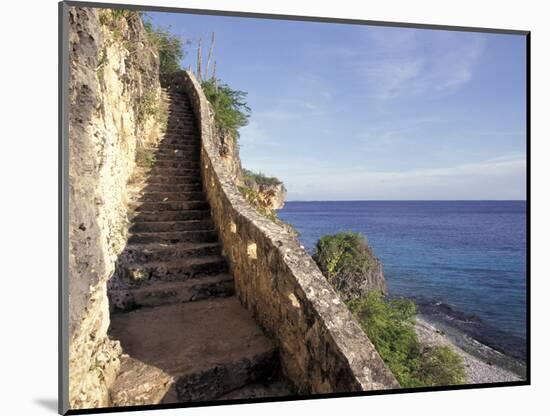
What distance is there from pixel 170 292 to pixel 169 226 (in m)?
1.15

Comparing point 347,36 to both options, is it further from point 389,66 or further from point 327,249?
point 327,249

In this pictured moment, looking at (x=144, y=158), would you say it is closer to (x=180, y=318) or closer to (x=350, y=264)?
(x=180, y=318)

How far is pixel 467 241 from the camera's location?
8.62 meters

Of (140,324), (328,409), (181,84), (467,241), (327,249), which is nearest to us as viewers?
(328,409)

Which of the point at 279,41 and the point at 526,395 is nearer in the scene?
the point at 526,395

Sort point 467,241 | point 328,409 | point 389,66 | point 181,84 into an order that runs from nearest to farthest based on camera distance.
Answer: 1. point 328,409
2. point 389,66
3. point 467,241
4. point 181,84

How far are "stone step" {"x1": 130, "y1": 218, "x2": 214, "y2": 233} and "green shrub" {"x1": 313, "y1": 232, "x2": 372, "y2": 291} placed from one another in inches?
380

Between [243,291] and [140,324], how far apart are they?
936 mm

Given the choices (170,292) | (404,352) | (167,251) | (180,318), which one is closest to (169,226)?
(167,251)

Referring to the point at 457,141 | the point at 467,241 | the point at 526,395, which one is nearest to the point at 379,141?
the point at 457,141

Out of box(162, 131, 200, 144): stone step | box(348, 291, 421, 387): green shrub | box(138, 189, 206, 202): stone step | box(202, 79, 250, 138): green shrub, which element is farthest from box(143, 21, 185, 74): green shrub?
box(348, 291, 421, 387): green shrub

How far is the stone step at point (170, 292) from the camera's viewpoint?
118 inches

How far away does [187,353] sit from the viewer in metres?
2.42
